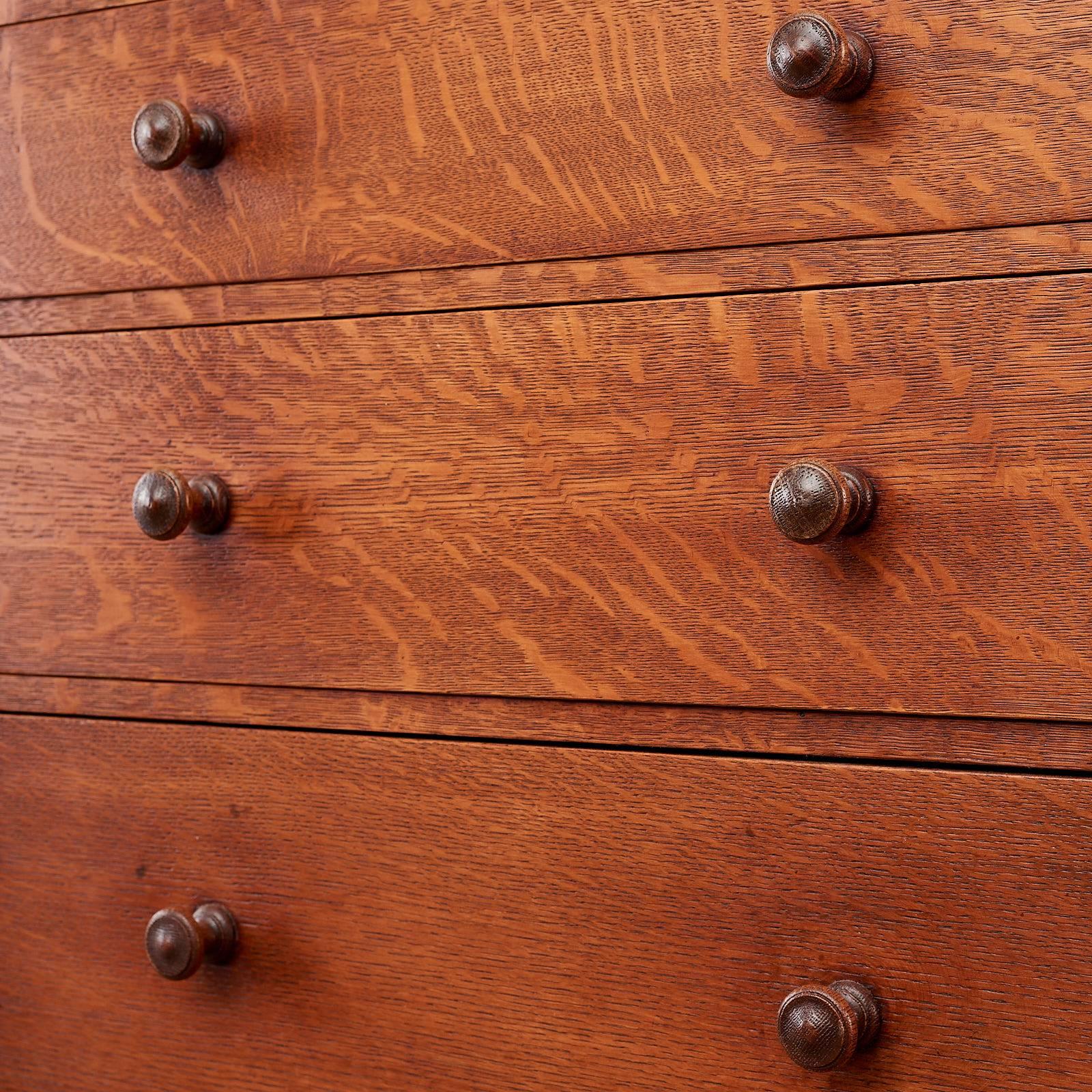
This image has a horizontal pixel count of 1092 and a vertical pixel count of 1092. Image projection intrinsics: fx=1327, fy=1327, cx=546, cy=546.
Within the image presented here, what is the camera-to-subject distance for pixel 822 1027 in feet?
1.90

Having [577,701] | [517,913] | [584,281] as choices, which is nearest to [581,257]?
[584,281]

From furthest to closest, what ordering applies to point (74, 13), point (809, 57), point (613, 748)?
1. point (74, 13)
2. point (613, 748)
3. point (809, 57)

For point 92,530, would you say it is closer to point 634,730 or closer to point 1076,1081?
point 634,730

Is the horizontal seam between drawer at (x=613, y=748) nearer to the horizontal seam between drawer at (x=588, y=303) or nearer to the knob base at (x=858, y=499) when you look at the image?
the knob base at (x=858, y=499)

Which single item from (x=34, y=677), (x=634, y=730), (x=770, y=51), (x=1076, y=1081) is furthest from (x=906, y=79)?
(x=34, y=677)

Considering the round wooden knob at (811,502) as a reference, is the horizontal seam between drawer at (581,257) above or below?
above

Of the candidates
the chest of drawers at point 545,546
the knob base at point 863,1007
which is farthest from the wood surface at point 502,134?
the knob base at point 863,1007

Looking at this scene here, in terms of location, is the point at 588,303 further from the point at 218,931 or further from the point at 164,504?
the point at 218,931

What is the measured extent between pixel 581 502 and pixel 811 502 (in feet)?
0.43

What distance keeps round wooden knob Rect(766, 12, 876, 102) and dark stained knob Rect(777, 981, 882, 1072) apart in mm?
395

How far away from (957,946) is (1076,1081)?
0.24 feet

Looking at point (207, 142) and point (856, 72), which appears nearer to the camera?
point (856, 72)

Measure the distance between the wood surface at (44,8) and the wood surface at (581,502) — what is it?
191 millimetres

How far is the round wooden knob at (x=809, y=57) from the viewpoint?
562 millimetres
